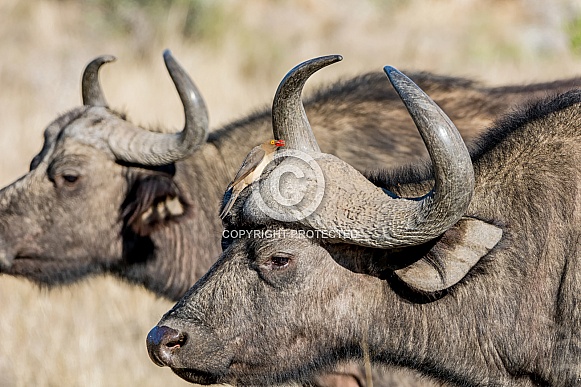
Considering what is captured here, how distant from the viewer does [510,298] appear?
15.6 ft

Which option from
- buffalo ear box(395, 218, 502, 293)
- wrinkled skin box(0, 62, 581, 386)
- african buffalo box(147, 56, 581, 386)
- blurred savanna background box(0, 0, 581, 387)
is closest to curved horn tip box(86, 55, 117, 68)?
wrinkled skin box(0, 62, 581, 386)

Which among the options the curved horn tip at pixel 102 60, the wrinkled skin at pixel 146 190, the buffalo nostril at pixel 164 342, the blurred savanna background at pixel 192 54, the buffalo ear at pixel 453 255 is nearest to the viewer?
the buffalo ear at pixel 453 255

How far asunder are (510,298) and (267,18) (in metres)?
17.9

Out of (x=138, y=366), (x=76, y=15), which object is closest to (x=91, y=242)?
(x=138, y=366)

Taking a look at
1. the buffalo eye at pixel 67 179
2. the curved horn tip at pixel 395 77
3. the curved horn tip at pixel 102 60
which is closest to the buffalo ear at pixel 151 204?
the buffalo eye at pixel 67 179

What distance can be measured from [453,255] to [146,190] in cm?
322

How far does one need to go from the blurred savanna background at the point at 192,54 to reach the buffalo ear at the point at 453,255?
4.47m

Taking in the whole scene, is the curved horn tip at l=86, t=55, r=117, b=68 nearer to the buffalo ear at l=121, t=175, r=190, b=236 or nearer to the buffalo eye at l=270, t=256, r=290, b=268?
the buffalo ear at l=121, t=175, r=190, b=236

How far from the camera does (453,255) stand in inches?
181

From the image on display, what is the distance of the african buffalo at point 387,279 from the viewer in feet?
15.2

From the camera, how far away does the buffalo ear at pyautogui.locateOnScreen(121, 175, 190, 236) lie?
7.24m

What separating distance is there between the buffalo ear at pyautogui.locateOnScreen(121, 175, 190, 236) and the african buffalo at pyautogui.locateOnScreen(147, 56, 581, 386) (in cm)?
234

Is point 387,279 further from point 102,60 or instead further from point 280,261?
point 102,60

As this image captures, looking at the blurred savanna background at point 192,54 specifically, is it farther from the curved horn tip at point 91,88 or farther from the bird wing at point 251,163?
the bird wing at point 251,163
